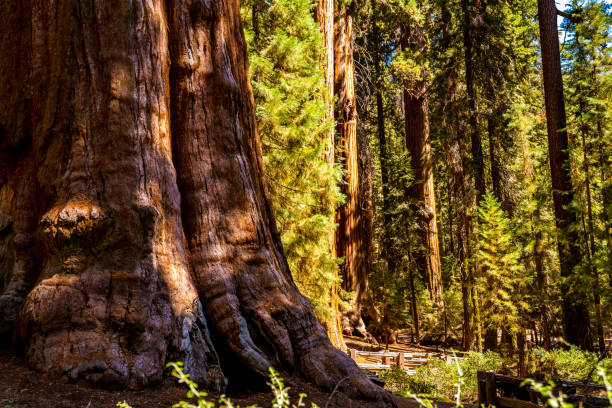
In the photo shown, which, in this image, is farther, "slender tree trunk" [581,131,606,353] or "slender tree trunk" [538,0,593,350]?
"slender tree trunk" [538,0,593,350]

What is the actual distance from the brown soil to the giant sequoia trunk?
0.10 meters

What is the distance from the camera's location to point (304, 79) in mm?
9930

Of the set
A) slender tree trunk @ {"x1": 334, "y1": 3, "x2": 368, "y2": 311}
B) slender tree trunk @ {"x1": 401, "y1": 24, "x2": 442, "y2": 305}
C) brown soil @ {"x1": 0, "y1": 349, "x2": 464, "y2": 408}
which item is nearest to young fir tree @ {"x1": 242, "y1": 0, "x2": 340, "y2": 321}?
slender tree trunk @ {"x1": 334, "y1": 3, "x2": 368, "y2": 311}

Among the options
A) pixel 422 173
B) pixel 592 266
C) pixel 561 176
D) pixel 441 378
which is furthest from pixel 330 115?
pixel 422 173

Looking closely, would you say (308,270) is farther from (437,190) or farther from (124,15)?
(437,190)

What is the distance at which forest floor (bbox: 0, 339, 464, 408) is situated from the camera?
2.77 meters

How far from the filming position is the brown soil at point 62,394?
2.77 meters

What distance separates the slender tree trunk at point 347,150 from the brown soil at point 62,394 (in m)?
10.3

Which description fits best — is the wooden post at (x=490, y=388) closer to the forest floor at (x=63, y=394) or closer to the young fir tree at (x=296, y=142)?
the young fir tree at (x=296, y=142)

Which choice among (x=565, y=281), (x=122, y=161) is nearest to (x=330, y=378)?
(x=122, y=161)

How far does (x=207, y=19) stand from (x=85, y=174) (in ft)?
6.58

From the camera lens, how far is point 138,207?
360 centimetres

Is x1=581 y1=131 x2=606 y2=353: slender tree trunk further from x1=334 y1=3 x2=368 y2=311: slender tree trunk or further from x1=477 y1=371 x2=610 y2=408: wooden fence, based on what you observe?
x1=334 y1=3 x2=368 y2=311: slender tree trunk

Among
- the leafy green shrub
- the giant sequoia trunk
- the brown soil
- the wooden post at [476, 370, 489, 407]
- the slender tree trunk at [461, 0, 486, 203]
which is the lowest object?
the leafy green shrub
